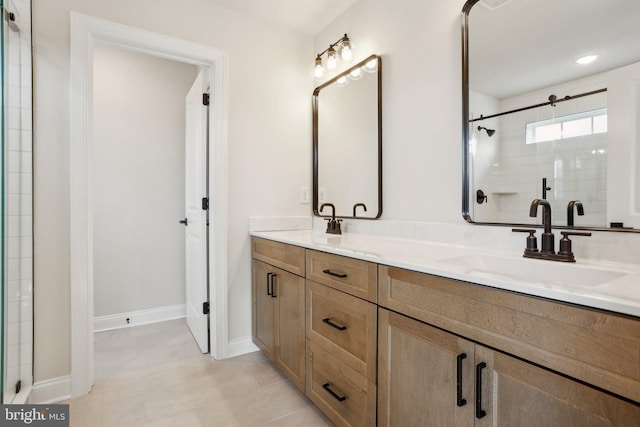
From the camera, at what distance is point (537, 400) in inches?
28.6

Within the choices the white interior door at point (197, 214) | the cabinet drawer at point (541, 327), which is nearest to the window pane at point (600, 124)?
the cabinet drawer at point (541, 327)

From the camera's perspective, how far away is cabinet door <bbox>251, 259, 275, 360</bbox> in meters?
1.96

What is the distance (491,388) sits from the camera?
814mm

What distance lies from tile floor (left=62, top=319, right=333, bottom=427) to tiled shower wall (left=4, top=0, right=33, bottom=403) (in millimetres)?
382

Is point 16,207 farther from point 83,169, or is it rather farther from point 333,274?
point 333,274

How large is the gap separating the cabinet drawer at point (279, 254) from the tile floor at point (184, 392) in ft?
2.26

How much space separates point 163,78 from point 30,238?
6.15 feet

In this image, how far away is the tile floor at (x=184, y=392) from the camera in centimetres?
155

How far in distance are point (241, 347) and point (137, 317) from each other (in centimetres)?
120

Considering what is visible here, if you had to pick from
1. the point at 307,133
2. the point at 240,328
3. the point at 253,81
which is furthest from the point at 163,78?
the point at 240,328

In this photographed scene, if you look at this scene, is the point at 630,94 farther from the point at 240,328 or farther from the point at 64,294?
the point at 64,294

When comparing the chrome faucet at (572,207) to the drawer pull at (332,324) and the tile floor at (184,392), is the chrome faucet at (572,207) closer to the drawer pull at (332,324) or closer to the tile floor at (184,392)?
the drawer pull at (332,324)

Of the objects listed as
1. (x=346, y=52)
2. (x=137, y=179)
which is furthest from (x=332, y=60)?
(x=137, y=179)

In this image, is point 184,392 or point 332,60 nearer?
point 184,392
